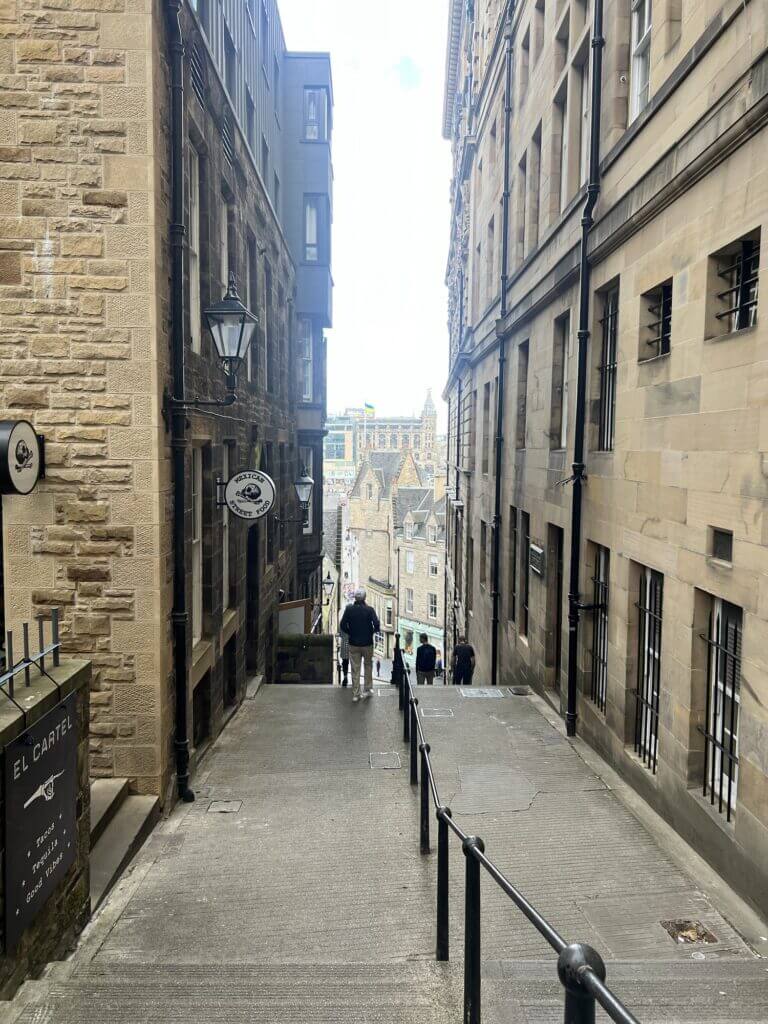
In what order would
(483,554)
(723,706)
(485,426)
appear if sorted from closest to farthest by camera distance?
(723,706), (483,554), (485,426)

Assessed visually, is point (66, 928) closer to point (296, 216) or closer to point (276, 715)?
point (276, 715)

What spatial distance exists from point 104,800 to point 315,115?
20574 mm

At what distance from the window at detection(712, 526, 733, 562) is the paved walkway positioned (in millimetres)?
2485

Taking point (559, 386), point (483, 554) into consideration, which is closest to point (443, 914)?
point (559, 386)

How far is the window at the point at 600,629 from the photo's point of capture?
959 cm

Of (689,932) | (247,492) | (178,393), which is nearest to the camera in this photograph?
(689,932)

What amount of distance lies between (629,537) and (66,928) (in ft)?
20.7

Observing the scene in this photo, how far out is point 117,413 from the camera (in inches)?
281

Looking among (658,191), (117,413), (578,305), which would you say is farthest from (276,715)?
(658,191)

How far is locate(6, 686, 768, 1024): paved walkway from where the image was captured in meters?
3.99

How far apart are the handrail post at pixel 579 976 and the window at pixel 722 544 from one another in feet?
14.2

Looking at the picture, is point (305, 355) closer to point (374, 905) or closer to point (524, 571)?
point (524, 571)

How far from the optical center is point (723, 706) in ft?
20.7

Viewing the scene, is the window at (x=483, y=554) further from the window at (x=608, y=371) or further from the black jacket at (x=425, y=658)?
the window at (x=608, y=371)
